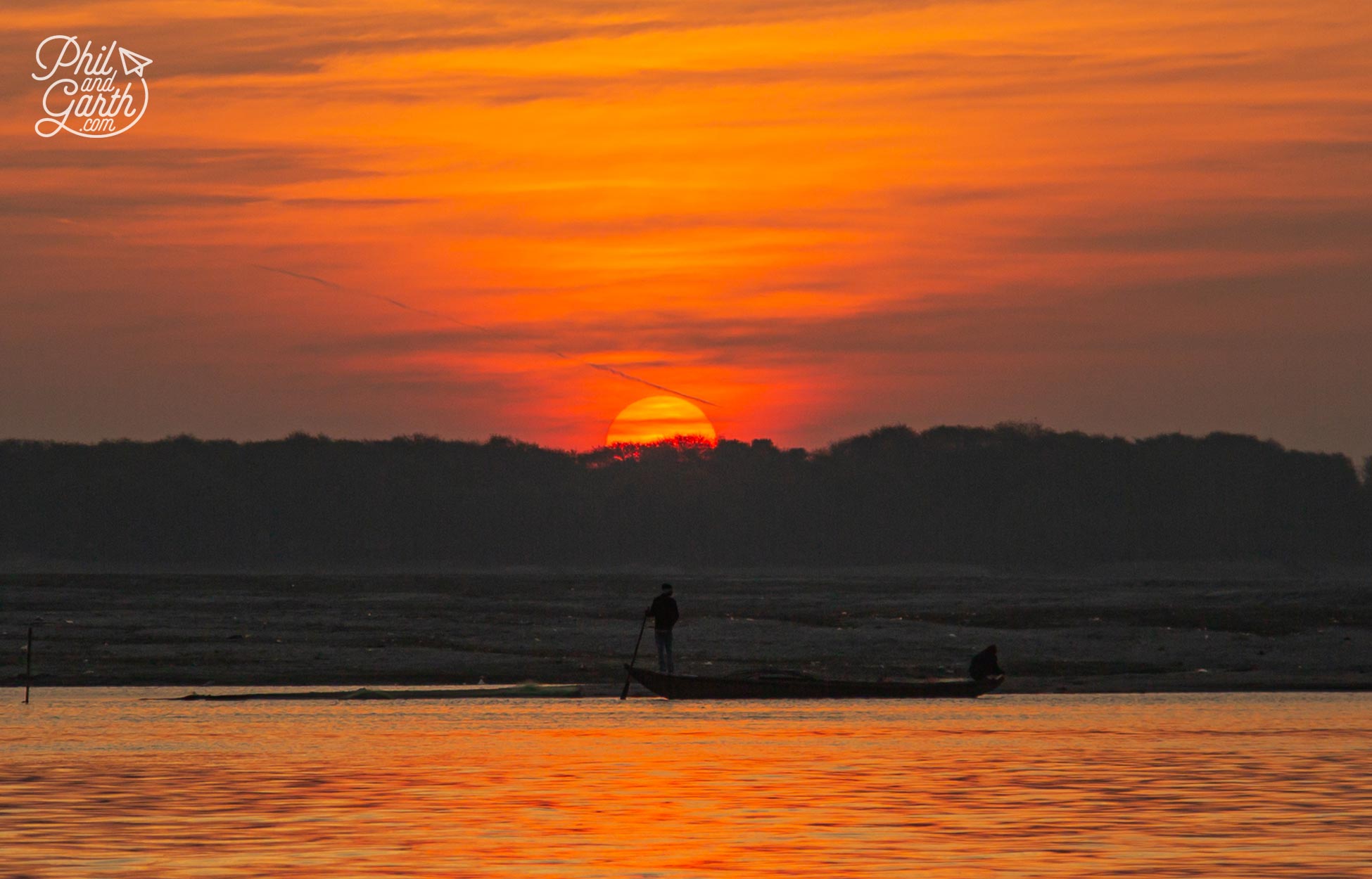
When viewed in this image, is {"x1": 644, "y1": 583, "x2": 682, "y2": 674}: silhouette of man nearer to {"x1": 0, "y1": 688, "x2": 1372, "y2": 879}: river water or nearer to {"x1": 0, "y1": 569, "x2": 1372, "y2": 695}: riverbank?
{"x1": 0, "y1": 569, "x2": 1372, "y2": 695}: riverbank

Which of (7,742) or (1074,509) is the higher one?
(1074,509)

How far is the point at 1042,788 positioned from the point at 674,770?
215 inches

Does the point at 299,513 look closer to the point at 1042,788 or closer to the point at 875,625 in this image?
the point at 875,625

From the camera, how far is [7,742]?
32938 millimetres

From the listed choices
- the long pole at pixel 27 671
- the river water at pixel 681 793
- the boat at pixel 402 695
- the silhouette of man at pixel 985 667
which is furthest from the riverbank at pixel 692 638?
the river water at pixel 681 793

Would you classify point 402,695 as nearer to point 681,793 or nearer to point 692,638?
point 692,638

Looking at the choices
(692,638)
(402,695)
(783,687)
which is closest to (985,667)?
(783,687)

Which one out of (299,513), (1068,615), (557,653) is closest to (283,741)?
(557,653)

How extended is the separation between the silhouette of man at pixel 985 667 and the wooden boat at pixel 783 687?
0.39 feet

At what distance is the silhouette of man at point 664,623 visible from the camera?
45812 millimetres

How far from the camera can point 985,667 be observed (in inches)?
1811

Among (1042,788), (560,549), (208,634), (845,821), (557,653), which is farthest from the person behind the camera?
(560,549)

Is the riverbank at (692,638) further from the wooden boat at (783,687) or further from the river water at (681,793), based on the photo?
the river water at (681,793)

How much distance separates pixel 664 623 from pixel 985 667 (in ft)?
25.1
